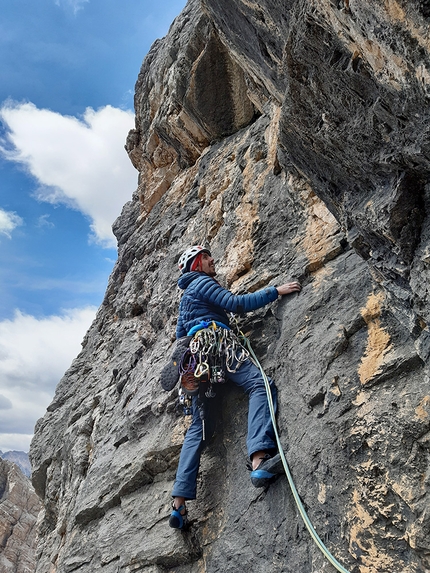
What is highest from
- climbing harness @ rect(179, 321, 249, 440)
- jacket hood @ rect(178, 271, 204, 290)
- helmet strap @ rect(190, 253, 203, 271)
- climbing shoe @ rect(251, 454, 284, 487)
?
helmet strap @ rect(190, 253, 203, 271)

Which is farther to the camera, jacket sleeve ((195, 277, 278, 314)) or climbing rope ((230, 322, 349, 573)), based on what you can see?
jacket sleeve ((195, 277, 278, 314))

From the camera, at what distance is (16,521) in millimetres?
26672

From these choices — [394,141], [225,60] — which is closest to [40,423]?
[225,60]

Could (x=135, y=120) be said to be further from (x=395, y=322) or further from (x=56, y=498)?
(x=395, y=322)

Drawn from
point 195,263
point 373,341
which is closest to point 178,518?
point 373,341

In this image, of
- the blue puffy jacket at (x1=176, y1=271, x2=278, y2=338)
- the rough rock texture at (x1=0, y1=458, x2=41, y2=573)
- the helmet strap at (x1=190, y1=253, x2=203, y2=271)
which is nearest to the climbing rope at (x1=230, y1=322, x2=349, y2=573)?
the blue puffy jacket at (x1=176, y1=271, x2=278, y2=338)

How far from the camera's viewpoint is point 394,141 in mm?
2650

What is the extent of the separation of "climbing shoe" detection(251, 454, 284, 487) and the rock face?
15cm

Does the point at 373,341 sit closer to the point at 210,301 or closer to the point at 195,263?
the point at 210,301

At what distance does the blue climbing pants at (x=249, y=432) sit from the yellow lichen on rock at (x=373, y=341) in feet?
3.41

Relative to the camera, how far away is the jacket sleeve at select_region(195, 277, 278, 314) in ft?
14.9

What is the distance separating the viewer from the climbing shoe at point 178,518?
4.14 meters

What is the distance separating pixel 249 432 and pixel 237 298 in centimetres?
141

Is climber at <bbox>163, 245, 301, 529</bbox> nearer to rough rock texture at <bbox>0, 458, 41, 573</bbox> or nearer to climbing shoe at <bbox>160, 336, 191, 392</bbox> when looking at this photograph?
climbing shoe at <bbox>160, 336, 191, 392</bbox>
